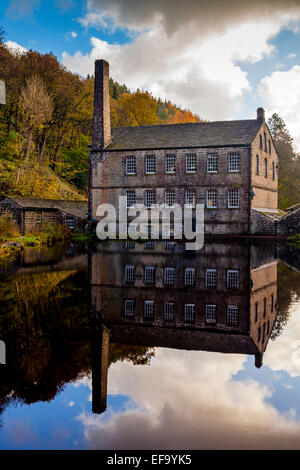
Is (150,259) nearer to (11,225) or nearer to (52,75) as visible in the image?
(11,225)

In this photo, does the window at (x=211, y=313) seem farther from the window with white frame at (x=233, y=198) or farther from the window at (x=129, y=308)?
the window with white frame at (x=233, y=198)

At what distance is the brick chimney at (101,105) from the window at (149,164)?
4522 millimetres

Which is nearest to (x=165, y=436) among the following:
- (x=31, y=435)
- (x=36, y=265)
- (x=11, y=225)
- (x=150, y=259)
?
(x=31, y=435)

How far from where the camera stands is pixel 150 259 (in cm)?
1727

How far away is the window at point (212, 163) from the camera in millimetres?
33844

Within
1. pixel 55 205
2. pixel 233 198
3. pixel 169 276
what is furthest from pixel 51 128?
pixel 169 276

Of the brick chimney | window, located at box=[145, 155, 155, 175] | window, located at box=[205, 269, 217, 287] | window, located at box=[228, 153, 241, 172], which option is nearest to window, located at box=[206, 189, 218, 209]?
window, located at box=[228, 153, 241, 172]

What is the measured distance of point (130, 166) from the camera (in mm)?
36125

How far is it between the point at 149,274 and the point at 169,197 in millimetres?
22476

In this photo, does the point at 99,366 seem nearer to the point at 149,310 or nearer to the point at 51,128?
the point at 149,310

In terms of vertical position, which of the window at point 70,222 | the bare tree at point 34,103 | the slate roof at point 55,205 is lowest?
the window at point 70,222

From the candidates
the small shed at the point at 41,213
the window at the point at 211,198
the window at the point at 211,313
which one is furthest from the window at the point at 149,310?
the window at the point at 211,198
